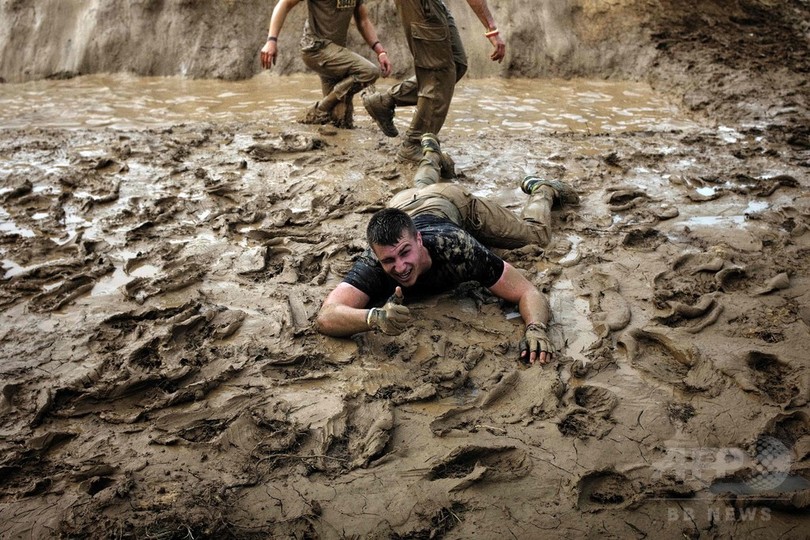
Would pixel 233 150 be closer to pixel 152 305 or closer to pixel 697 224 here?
pixel 152 305

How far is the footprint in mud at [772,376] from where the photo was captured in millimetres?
2852

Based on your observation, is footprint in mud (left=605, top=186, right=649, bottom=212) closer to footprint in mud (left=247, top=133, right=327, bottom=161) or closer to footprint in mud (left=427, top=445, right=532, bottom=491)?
footprint in mud (left=247, top=133, right=327, bottom=161)

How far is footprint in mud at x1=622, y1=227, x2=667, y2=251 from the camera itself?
13.9 ft

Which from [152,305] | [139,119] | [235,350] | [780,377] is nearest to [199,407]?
[235,350]

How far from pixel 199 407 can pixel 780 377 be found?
8.42 ft

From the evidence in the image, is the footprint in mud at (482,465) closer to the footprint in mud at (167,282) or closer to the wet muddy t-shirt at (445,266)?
the wet muddy t-shirt at (445,266)

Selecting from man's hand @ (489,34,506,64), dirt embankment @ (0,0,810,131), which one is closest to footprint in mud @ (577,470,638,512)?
man's hand @ (489,34,506,64)

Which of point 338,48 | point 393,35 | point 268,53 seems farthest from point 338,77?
point 393,35

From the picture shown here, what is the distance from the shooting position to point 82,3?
8656 millimetres

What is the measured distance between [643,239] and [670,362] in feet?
4.42

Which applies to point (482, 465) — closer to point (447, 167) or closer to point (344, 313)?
point (344, 313)

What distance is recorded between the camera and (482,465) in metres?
2.55

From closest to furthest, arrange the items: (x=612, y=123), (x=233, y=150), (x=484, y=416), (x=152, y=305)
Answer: (x=484, y=416) < (x=152, y=305) < (x=233, y=150) < (x=612, y=123)

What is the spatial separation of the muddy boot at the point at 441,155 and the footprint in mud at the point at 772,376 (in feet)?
9.16
